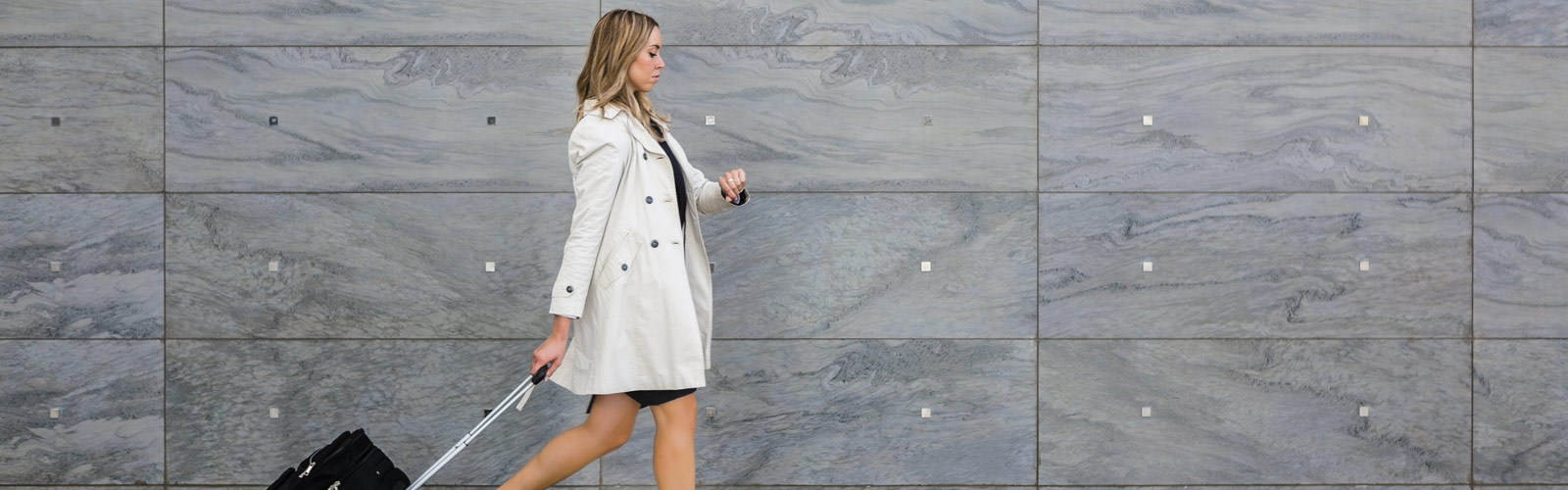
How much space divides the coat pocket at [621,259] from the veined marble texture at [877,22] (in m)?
1.36

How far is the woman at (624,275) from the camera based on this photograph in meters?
3.33

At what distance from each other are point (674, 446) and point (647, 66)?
1156 mm

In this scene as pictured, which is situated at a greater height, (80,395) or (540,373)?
(540,373)

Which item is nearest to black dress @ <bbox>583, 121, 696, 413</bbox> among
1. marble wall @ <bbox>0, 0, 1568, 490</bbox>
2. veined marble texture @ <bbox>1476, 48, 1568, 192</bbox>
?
marble wall @ <bbox>0, 0, 1568, 490</bbox>

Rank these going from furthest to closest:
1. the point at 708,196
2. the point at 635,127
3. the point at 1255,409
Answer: the point at 1255,409 → the point at 708,196 → the point at 635,127

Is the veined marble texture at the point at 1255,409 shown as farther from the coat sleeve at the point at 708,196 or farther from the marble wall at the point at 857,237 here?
the coat sleeve at the point at 708,196

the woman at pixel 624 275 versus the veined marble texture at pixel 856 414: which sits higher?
the woman at pixel 624 275

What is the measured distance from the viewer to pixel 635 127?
11.2 ft

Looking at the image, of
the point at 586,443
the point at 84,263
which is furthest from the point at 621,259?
the point at 84,263


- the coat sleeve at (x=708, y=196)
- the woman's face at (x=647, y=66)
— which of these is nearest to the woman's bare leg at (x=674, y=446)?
the coat sleeve at (x=708, y=196)

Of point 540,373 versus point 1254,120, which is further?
point 1254,120

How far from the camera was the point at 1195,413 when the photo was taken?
456cm

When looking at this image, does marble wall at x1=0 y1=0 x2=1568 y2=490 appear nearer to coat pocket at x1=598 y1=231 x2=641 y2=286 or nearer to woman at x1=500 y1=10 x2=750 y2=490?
woman at x1=500 y1=10 x2=750 y2=490

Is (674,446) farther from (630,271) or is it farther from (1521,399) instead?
(1521,399)
